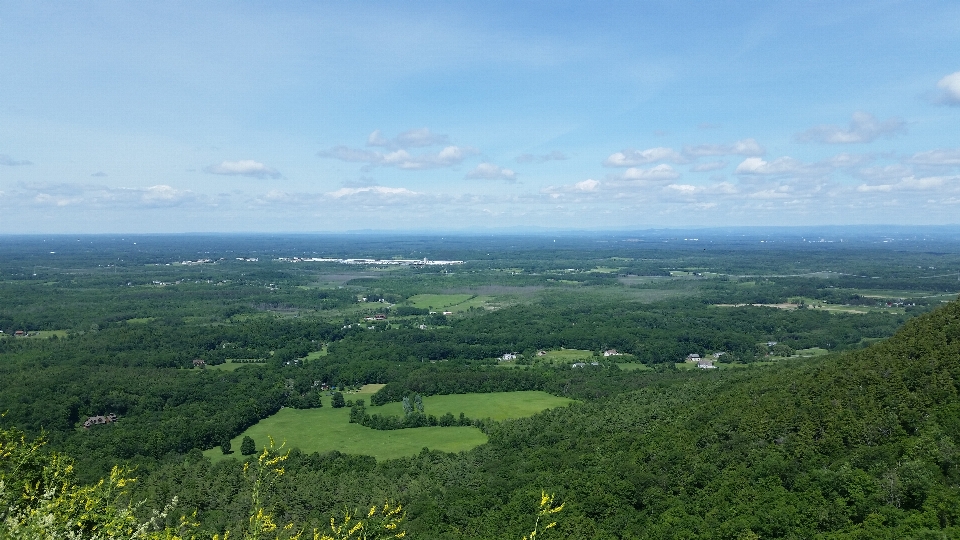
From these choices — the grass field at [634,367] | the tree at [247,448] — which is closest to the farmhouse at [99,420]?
the tree at [247,448]

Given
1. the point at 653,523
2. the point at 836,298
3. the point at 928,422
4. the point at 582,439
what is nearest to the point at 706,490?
the point at 653,523

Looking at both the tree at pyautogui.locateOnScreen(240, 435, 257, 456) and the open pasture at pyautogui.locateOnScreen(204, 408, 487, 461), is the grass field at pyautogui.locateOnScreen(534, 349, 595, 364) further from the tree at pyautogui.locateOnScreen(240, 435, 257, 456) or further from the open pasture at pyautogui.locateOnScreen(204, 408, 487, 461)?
the tree at pyautogui.locateOnScreen(240, 435, 257, 456)

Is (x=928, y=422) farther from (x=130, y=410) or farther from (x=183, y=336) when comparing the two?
(x=183, y=336)

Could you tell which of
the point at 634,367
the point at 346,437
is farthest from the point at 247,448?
the point at 634,367

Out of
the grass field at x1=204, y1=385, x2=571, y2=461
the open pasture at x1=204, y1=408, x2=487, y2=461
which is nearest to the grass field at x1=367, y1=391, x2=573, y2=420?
the grass field at x1=204, y1=385, x2=571, y2=461

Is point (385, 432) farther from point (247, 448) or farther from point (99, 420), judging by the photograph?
point (99, 420)

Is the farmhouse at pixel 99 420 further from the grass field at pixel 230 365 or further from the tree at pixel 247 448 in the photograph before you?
the grass field at pixel 230 365
